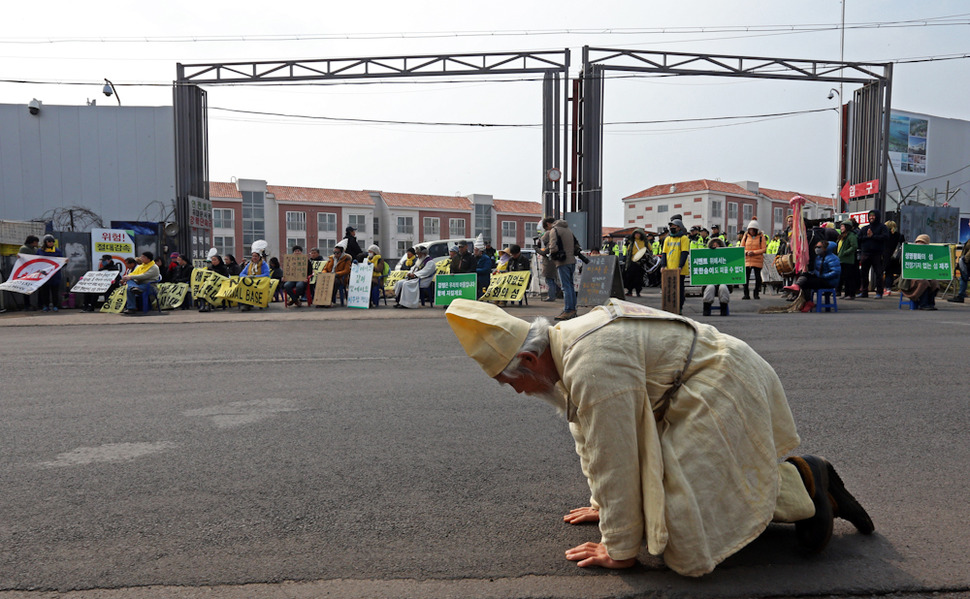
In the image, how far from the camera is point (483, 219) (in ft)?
293

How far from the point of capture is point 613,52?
2044 cm

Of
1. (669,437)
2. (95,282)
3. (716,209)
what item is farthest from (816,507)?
(716,209)

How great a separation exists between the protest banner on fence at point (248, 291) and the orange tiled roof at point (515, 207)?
74.9 m

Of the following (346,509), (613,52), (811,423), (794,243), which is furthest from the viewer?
(613,52)

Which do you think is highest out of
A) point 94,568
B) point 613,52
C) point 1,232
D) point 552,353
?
point 613,52

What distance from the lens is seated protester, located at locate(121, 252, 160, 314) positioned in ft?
50.6

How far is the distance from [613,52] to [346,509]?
1946cm

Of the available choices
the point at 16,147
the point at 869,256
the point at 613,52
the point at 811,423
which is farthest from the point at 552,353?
the point at 16,147

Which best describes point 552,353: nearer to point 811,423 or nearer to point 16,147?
point 811,423

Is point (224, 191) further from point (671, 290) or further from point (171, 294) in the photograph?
point (671, 290)

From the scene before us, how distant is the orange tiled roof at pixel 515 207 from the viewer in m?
90.9

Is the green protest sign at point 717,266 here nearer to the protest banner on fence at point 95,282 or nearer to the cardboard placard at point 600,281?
the cardboard placard at point 600,281

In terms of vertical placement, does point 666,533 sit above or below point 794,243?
below

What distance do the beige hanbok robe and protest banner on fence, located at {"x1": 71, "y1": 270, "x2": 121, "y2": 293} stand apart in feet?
53.7
